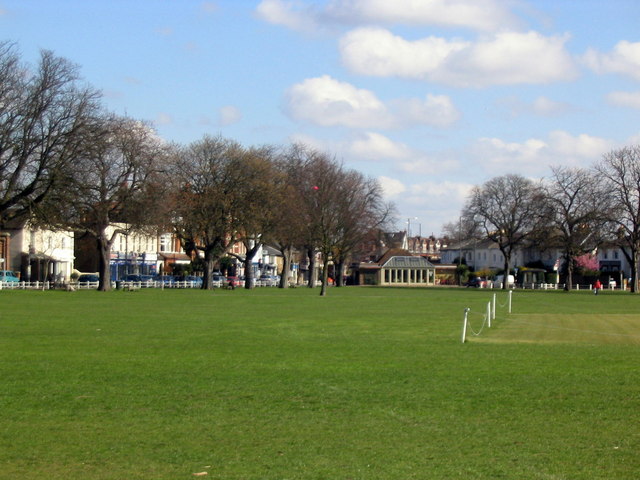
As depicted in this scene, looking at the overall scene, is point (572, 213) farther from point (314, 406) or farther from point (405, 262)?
point (314, 406)

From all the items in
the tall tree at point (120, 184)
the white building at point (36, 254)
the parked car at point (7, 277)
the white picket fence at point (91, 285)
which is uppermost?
the tall tree at point (120, 184)

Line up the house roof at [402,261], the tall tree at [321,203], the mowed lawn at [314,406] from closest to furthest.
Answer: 1. the mowed lawn at [314,406]
2. the tall tree at [321,203]
3. the house roof at [402,261]

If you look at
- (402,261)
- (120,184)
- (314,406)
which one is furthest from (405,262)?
(314,406)

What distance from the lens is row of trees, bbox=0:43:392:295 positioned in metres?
57.4

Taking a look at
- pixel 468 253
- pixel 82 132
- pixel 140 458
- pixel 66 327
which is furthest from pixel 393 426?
pixel 468 253

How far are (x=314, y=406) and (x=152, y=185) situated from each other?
57127 mm

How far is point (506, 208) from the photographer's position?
111062 millimetres

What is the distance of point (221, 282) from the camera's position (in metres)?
104

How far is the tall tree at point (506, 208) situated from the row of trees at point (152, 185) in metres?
13.4

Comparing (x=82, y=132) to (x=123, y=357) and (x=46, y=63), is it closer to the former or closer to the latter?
(x=46, y=63)

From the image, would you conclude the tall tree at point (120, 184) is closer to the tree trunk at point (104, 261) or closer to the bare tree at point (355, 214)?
the tree trunk at point (104, 261)

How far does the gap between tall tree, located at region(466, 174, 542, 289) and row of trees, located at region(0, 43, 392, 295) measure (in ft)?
44.0

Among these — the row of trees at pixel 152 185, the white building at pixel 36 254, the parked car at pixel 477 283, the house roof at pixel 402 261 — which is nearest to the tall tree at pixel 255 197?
the row of trees at pixel 152 185

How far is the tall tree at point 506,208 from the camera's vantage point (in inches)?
4316
